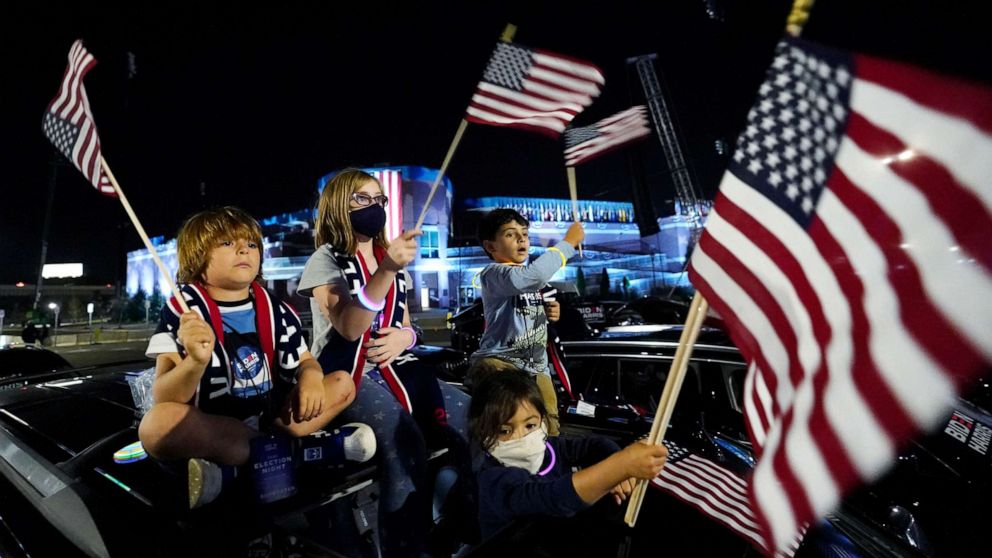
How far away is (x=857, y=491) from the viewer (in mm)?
2639

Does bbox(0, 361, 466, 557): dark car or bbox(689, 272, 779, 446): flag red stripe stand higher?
bbox(689, 272, 779, 446): flag red stripe

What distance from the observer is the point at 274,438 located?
1924 millimetres

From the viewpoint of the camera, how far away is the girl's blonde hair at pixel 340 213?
2.52 meters

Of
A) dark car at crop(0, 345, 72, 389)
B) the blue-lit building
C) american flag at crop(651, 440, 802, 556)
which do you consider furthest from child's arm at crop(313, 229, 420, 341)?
the blue-lit building

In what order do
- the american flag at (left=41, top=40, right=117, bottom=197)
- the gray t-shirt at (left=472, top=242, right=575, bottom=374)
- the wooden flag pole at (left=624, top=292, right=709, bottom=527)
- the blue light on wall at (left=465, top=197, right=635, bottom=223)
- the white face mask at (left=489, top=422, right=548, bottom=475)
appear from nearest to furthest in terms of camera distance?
the wooden flag pole at (left=624, top=292, right=709, bottom=527) < the white face mask at (left=489, top=422, right=548, bottom=475) < the american flag at (left=41, top=40, right=117, bottom=197) < the gray t-shirt at (left=472, top=242, right=575, bottom=374) < the blue light on wall at (left=465, top=197, right=635, bottom=223)

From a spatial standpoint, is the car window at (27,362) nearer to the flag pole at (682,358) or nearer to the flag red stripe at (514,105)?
the flag red stripe at (514,105)

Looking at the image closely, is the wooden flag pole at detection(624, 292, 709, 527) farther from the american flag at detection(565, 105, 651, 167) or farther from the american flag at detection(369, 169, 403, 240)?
the american flag at detection(369, 169, 403, 240)

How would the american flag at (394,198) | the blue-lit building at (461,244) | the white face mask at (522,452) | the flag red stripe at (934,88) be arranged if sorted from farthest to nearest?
1. the blue-lit building at (461,244)
2. the american flag at (394,198)
3. the white face mask at (522,452)
4. the flag red stripe at (934,88)

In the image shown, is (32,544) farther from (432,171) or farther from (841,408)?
(432,171)

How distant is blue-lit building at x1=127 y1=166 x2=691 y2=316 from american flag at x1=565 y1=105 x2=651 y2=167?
43489 mm

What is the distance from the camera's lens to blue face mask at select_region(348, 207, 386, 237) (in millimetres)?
2498

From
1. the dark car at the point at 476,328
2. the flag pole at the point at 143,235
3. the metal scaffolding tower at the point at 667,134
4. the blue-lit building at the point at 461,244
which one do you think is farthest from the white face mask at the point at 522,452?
the metal scaffolding tower at the point at 667,134

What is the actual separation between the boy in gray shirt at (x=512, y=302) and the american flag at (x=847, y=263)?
5.82 ft

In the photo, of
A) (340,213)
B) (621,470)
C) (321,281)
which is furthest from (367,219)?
(621,470)
